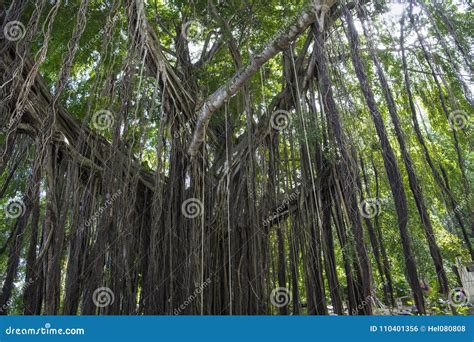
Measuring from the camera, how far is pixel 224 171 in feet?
9.30

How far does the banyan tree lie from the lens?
193 centimetres

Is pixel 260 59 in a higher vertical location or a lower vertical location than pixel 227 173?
higher

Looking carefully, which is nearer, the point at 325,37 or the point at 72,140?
the point at 325,37

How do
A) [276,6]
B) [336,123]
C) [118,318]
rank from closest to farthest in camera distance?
[336,123] < [118,318] < [276,6]

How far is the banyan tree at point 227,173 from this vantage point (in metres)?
1.93

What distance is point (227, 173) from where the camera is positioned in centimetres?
266

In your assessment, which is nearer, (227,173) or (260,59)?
(260,59)

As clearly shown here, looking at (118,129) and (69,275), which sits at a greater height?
(118,129)

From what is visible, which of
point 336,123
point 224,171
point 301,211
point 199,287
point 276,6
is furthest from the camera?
point 276,6

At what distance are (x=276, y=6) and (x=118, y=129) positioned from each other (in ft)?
7.55

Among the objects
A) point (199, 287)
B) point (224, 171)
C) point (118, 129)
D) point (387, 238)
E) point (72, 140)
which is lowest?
point (199, 287)

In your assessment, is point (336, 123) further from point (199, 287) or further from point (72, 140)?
point (72, 140)

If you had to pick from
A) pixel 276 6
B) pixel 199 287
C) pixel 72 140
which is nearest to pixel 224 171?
pixel 199 287

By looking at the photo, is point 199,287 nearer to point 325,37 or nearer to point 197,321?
point 197,321
